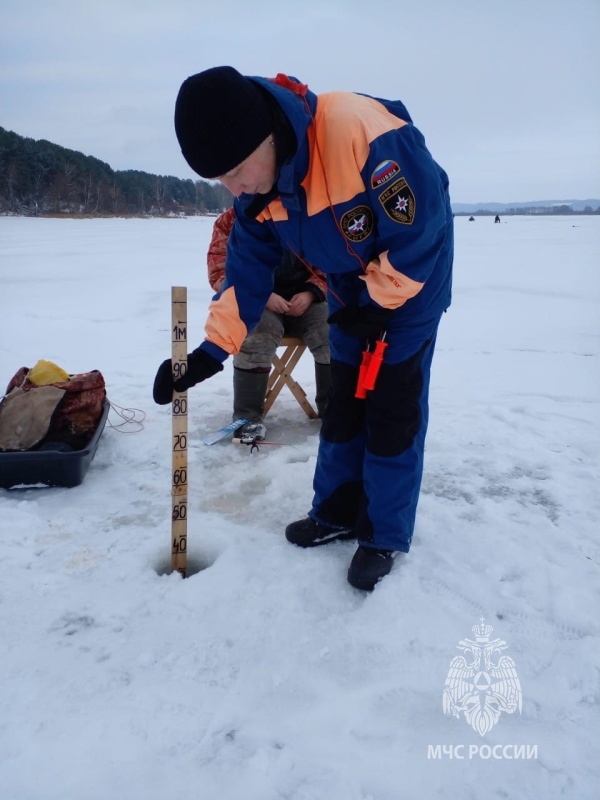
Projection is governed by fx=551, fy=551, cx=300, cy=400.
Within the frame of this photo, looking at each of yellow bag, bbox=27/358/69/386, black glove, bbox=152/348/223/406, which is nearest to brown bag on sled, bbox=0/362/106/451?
yellow bag, bbox=27/358/69/386

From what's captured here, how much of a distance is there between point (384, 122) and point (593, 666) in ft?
5.56

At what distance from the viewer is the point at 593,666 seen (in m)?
1.61

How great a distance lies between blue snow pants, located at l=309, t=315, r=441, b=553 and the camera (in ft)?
6.27

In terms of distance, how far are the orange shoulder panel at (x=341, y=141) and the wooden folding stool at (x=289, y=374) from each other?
1.75 m

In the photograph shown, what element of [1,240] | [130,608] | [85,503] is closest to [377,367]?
[130,608]

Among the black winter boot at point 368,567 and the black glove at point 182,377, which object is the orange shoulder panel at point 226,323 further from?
the black winter boot at point 368,567

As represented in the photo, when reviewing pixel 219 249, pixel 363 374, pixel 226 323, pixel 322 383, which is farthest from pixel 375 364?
pixel 219 249

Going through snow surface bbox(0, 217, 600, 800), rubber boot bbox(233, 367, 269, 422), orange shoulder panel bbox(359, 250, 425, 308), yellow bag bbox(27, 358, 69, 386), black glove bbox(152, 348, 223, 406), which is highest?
orange shoulder panel bbox(359, 250, 425, 308)

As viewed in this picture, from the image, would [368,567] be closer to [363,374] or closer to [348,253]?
[363,374]

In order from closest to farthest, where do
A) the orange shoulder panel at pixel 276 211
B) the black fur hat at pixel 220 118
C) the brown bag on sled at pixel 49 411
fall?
the black fur hat at pixel 220 118 → the orange shoulder panel at pixel 276 211 → the brown bag on sled at pixel 49 411

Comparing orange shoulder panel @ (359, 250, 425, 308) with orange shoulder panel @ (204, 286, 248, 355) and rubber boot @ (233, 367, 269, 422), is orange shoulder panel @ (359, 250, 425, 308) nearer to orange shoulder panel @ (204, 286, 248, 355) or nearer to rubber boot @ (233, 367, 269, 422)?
orange shoulder panel @ (204, 286, 248, 355)

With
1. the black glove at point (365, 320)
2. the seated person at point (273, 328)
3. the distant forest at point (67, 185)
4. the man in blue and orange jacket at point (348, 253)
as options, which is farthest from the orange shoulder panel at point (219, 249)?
the distant forest at point (67, 185)

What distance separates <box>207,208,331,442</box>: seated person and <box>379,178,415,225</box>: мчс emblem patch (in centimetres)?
155

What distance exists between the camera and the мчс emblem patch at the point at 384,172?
1.56m
